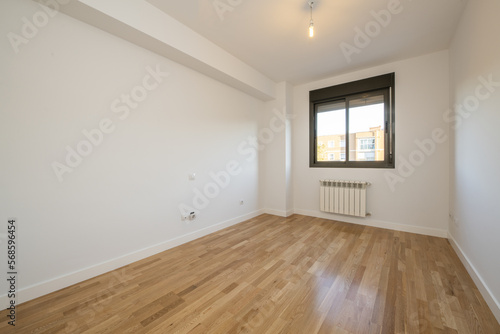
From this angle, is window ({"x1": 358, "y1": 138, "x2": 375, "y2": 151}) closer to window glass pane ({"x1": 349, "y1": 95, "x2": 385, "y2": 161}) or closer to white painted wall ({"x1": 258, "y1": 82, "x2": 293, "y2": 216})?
window glass pane ({"x1": 349, "y1": 95, "x2": 385, "y2": 161})

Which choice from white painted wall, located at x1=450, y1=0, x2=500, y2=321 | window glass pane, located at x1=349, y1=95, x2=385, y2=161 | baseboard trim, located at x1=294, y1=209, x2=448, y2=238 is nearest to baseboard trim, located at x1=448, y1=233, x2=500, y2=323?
white painted wall, located at x1=450, y1=0, x2=500, y2=321

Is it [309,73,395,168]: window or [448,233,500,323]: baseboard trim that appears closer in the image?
[448,233,500,323]: baseboard trim

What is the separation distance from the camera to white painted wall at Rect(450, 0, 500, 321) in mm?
1580

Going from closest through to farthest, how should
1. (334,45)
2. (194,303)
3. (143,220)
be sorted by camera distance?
(194,303) → (143,220) → (334,45)

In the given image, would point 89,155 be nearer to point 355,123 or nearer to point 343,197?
point 343,197

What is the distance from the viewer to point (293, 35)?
279 cm

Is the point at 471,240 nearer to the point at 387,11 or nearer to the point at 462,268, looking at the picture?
the point at 462,268

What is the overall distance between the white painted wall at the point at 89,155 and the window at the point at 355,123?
2.68 metres

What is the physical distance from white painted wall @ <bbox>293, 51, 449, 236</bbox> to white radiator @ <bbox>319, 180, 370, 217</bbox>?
0.18m

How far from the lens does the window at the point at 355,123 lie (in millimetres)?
3598

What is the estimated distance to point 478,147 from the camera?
6.30 ft

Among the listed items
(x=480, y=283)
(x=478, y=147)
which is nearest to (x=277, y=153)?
(x=478, y=147)

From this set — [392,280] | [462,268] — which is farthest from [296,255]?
[462,268]

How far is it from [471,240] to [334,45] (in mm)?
3078
